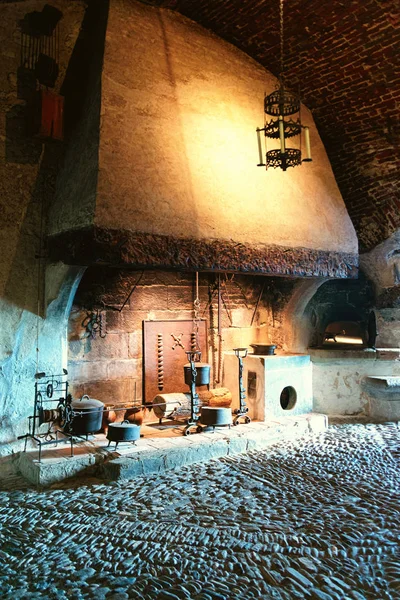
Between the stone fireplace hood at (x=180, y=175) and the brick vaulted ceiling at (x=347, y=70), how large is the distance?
36 centimetres

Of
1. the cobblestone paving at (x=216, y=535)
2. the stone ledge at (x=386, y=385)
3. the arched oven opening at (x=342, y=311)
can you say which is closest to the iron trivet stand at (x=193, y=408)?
the cobblestone paving at (x=216, y=535)

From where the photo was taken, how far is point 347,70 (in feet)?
23.4

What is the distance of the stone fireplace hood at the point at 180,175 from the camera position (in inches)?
225

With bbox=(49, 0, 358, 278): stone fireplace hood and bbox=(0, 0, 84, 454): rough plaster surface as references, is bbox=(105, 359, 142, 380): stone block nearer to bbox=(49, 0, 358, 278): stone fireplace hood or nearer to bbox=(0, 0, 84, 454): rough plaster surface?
bbox=(0, 0, 84, 454): rough plaster surface

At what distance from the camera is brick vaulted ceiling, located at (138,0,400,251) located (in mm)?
6508

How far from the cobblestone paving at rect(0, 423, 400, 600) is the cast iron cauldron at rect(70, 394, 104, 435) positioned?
74cm

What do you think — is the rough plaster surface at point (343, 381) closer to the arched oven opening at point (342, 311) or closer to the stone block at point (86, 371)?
the arched oven opening at point (342, 311)

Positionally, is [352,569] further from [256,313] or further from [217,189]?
[256,313]

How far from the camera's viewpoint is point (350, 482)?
563 centimetres

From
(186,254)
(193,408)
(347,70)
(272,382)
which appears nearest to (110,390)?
(193,408)

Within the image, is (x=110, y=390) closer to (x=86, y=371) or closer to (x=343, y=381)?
(x=86, y=371)

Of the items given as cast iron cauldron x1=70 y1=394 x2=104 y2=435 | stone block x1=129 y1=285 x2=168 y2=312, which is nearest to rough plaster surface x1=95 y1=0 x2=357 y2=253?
stone block x1=129 y1=285 x2=168 y2=312

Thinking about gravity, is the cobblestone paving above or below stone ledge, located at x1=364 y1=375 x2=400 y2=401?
below

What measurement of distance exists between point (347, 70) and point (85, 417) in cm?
598
